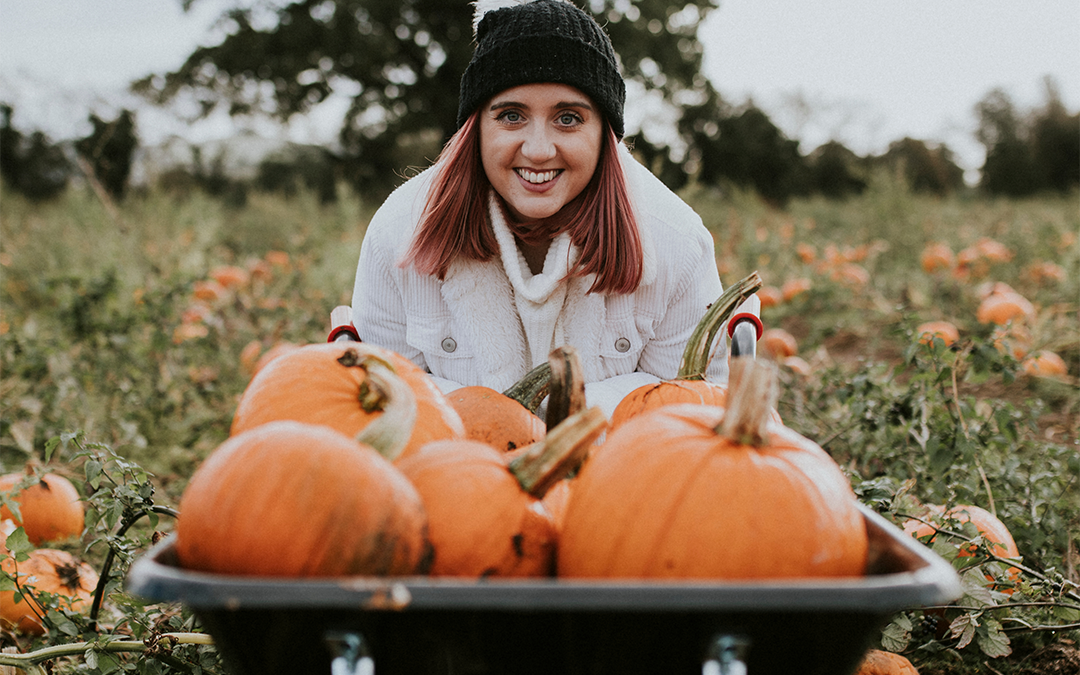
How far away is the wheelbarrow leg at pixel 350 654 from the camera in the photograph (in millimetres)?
821

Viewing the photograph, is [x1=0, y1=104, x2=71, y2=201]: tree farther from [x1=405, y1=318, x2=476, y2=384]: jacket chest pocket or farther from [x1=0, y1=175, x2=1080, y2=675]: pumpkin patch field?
[x1=405, y1=318, x2=476, y2=384]: jacket chest pocket

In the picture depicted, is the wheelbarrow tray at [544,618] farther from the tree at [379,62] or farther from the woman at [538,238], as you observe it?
the tree at [379,62]

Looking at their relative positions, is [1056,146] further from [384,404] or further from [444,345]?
[384,404]

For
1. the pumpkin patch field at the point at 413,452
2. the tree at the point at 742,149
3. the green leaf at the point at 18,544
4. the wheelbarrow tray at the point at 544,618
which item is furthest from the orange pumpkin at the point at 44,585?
the tree at the point at 742,149

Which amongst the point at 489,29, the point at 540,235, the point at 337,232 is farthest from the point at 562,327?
the point at 337,232

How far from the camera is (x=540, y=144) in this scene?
7.21 feet

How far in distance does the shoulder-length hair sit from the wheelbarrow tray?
152 centimetres

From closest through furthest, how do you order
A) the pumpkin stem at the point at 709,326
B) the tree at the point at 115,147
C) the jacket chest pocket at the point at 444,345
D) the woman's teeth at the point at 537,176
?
the pumpkin stem at the point at 709,326 < the woman's teeth at the point at 537,176 < the jacket chest pocket at the point at 444,345 < the tree at the point at 115,147

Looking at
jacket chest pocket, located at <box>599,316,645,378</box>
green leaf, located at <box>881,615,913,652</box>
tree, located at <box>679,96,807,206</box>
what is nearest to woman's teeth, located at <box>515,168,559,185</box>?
jacket chest pocket, located at <box>599,316,645,378</box>

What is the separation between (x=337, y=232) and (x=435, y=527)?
8.70 m

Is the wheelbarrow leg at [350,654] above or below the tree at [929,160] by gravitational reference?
below

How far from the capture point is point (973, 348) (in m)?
2.44

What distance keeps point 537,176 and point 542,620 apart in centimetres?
168

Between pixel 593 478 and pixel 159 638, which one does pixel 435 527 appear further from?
pixel 159 638
